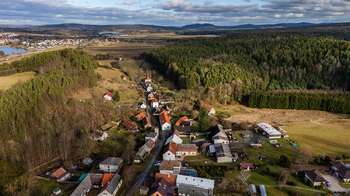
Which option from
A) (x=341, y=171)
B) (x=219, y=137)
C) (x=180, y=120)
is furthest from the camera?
(x=180, y=120)

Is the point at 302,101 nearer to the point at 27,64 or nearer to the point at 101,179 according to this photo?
the point at 101,179

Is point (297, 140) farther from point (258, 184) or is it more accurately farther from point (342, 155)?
point (258, 184)

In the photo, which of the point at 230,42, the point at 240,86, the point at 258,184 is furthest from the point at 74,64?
the point at 230,42

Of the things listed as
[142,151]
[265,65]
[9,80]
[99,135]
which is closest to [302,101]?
[265,65]

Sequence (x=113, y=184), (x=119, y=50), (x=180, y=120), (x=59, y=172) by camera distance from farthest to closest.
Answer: (x=119, y=50)
(x=180, y=120)
(x=59, y=172)
(x=113, y=184)

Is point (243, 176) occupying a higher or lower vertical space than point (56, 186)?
higher

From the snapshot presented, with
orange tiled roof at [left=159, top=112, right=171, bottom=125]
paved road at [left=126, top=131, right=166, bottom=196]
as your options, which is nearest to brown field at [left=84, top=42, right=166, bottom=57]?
orange tiled roof at [left=159, top=112, right=171, bottom=125]

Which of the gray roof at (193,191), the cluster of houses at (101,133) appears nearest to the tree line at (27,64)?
the cluster of houses at (101,133)
